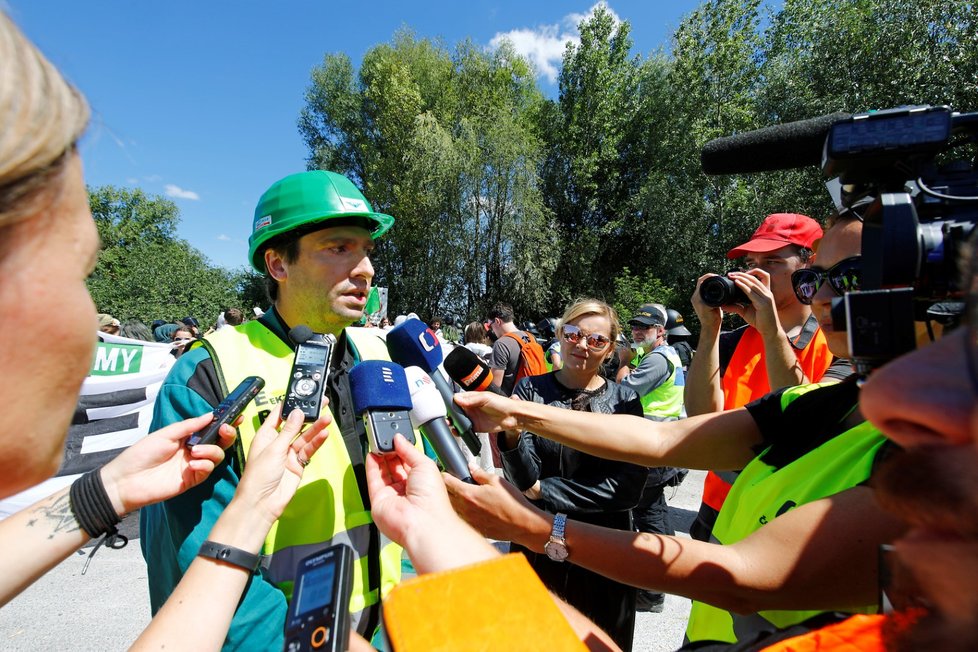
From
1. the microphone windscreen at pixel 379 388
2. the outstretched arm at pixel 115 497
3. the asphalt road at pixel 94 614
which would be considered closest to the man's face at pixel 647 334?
the asphalt road at pixel 94 614

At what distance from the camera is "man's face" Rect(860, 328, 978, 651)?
625mm

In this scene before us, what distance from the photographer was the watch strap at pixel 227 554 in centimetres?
117

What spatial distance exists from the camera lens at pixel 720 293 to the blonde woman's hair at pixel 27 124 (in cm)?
266

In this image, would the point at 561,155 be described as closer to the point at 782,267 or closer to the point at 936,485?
the point at 782,267

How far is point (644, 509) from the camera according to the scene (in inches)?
144

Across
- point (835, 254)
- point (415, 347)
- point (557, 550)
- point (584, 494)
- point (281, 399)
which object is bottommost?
point (584, 494)

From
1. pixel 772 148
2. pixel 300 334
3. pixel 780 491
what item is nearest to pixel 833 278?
pixel 772 148

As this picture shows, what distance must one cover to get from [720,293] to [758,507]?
1.50 metres

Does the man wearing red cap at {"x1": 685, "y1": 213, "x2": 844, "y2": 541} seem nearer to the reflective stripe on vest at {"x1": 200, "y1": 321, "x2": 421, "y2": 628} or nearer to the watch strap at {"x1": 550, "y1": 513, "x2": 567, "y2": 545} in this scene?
the watch strap at {"x1": 550, "y1": 513, "x2": 567, "y2": 545}

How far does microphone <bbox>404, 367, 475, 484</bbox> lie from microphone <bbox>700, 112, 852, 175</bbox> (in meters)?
1.19

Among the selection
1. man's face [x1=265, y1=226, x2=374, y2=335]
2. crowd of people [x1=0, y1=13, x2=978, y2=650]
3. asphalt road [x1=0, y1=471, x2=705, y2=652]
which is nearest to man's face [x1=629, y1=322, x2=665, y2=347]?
asphalt road [x1=0, y1=471, x2=705, y2=652]

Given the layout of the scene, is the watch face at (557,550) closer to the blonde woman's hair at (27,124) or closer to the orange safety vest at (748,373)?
the blonde woman's hair at (27,124)

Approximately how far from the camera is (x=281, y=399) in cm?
173

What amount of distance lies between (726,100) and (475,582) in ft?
79.4
